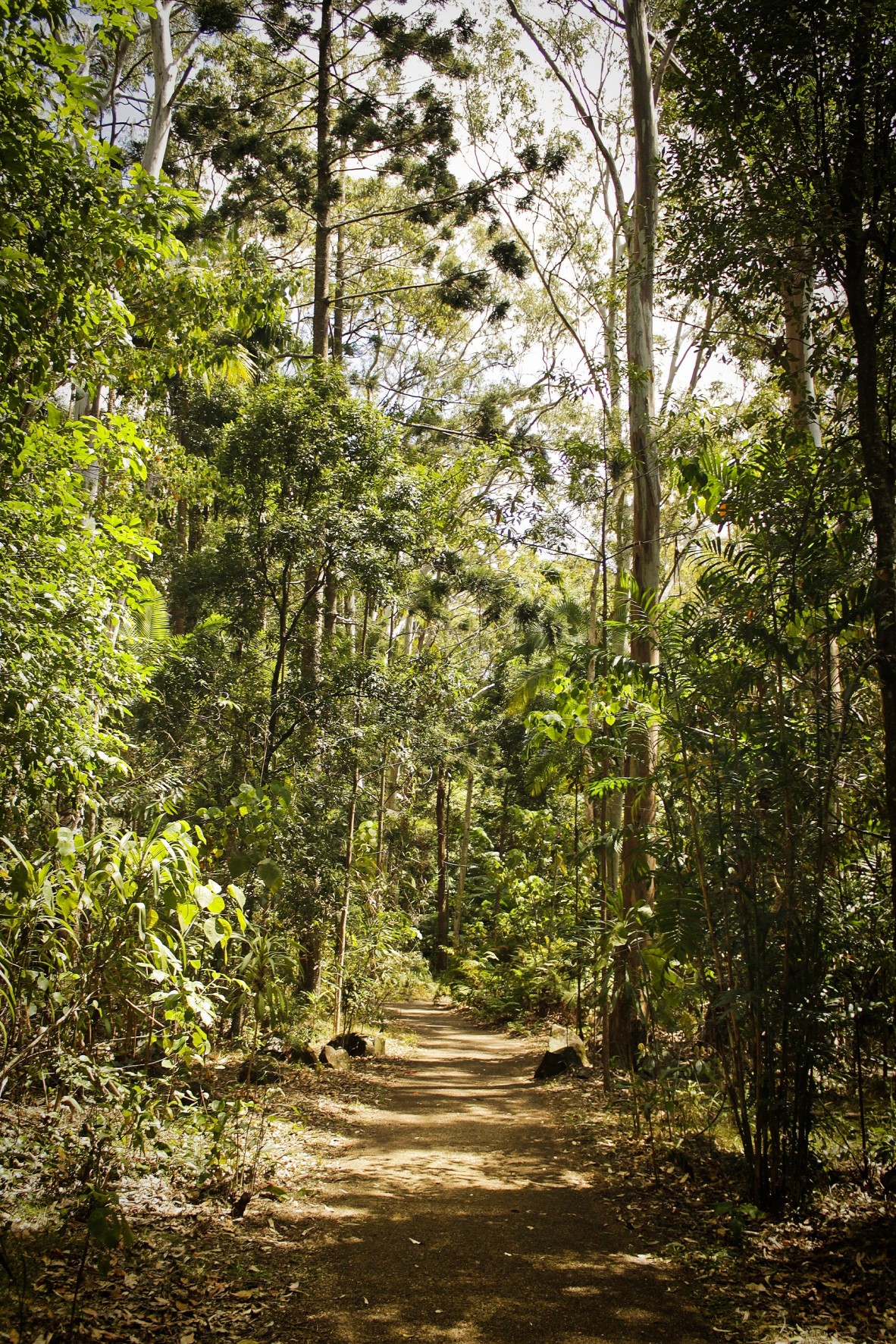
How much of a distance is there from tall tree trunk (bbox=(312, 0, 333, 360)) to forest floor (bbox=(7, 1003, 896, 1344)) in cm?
885

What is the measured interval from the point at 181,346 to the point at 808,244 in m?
4.05

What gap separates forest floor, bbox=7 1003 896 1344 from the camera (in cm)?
300

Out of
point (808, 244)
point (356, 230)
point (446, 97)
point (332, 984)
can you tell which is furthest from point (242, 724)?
point (356, 230)

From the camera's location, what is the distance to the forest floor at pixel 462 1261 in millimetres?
2998

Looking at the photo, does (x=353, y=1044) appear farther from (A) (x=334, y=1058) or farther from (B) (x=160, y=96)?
(B) (x=160, y=96)

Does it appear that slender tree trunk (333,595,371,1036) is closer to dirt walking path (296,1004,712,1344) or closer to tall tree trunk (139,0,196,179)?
dirt walking path (296,1004,712,1344)

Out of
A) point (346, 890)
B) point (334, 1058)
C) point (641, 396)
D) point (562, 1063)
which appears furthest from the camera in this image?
point (346, 890)

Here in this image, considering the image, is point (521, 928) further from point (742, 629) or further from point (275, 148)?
point (275, 148)

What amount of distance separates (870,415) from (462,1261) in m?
4.45

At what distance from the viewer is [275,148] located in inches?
Result: 444

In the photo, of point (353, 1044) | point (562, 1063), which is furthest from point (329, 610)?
point (562, 1063)

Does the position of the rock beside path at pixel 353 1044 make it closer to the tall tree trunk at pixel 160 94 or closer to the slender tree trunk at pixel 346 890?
the slender tree trunk at pixel 346 890

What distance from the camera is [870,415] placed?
395 centimetres

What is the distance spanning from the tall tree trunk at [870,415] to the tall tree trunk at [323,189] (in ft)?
23.6
